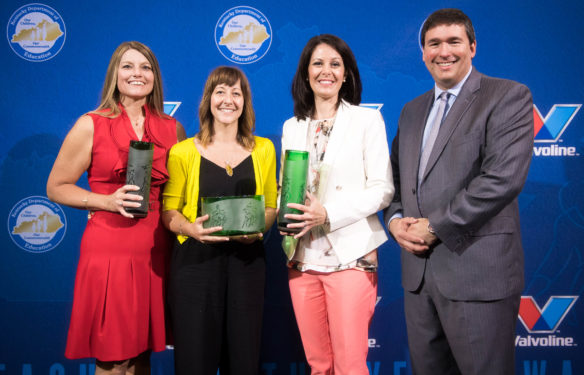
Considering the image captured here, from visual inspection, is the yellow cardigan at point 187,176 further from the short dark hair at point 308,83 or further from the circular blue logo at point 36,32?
the circular blue logo at point 36,32

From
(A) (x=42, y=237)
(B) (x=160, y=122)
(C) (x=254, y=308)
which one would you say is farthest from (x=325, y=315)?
(A) (x=42, y=237)

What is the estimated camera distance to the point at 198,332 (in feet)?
5.25

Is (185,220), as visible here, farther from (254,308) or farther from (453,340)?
(453,340)

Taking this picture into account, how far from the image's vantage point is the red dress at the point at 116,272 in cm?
168

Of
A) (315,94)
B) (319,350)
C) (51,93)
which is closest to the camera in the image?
(319,350)

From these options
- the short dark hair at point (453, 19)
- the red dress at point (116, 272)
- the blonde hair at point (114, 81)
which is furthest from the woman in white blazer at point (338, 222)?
the blonde hair at point (114, 81)

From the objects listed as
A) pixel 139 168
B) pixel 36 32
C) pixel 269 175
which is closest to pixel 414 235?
pixel 269 175

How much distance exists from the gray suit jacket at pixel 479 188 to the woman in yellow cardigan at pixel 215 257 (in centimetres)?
64

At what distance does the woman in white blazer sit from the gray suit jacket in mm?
232

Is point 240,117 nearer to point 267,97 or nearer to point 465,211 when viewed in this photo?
point 267,97

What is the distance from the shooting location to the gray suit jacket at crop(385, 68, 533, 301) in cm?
140

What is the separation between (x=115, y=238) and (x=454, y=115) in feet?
4.30

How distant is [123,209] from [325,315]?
853 mm

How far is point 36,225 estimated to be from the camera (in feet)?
8.44
